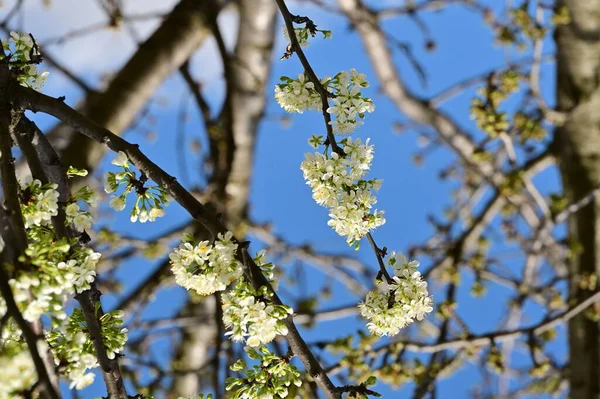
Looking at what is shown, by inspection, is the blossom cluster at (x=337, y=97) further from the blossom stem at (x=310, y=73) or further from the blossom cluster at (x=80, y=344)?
the blossom cluster at (x=80, y=344)

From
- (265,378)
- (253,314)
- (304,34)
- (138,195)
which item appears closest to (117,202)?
(138,195)

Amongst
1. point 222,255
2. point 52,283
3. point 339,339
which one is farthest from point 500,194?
point 52,283

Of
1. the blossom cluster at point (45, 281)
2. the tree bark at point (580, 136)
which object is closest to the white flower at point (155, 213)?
the blossom cluster at point (45, 281)

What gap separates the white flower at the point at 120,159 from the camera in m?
1.21

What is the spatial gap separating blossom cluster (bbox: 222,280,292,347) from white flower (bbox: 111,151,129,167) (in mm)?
346

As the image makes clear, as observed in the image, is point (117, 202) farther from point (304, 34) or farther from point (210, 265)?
point (304, 34)

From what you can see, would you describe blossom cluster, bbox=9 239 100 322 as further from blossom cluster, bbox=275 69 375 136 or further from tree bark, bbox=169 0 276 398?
tree bark, bbox=169 0 276 398

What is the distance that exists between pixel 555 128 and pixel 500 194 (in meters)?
0.78

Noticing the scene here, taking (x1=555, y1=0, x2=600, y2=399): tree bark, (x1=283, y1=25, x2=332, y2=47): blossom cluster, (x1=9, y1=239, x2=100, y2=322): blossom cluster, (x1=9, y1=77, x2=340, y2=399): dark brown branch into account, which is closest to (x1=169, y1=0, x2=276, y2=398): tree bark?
(x1=555, y1=0, x2=600, y2=399): tree bark

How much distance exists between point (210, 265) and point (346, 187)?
36 cm

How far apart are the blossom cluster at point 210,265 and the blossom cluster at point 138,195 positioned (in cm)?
10

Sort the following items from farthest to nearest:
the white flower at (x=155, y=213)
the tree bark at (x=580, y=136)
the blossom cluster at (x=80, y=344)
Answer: the tree bark at (x=580, y=136) < the white flower at (x=155, y=213) < the blossom cluster at (x=80, y=344)

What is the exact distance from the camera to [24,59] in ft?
4.40

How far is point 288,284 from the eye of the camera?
4.79 metres
